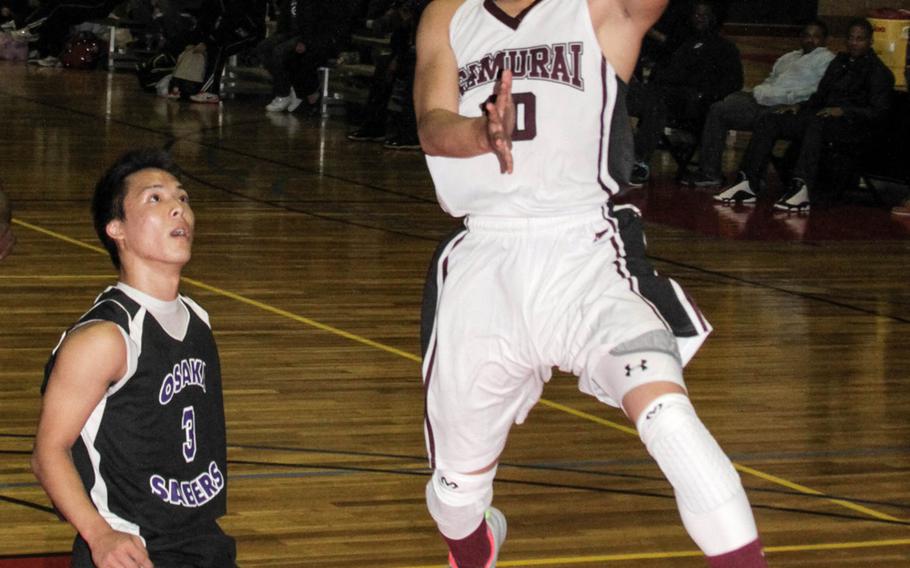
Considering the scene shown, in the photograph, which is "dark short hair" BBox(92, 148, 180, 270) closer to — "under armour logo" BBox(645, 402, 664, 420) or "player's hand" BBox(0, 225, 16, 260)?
"player's hand" BBox(0, 225, 16, 260)

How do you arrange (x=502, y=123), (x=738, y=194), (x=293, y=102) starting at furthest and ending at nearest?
(x=293, y=102) < (x=738, y=194) < (x=502, y=123)

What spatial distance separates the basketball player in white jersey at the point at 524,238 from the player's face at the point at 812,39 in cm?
889

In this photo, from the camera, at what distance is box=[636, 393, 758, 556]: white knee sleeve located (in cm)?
293

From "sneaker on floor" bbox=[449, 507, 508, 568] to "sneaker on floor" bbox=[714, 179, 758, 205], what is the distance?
8.20 m

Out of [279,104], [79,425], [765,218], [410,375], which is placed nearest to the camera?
[79,425]

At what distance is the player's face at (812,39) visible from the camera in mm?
12062

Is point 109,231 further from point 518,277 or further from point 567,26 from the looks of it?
point 567,26

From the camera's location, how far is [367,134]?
48.9ft

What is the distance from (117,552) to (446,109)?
1328 mm

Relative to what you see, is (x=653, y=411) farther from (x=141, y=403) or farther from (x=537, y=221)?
(x=141, y=403)

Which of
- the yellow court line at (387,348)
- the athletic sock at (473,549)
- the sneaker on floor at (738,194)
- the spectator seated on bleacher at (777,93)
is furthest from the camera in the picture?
the spectator seated on bleacher at (777,93)

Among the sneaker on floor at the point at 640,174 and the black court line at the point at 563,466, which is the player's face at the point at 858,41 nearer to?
the sneaker on floor at the point at 640,174

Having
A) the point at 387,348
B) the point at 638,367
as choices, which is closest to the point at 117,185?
the point at 638,367

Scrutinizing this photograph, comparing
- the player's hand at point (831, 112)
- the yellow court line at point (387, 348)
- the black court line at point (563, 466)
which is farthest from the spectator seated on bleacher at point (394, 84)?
the black court line at point (563, 466)
